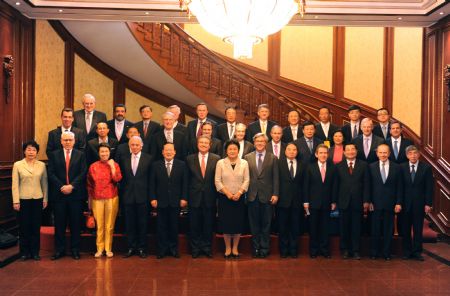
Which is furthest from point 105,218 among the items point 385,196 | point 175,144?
point 385,196

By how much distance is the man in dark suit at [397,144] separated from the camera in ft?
18.4

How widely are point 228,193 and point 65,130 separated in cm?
194

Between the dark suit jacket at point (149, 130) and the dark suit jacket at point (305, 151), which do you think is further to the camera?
the dark suit jacket at point (149, 130)

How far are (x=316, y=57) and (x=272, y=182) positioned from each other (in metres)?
5.73

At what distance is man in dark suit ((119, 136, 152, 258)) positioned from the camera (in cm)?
523

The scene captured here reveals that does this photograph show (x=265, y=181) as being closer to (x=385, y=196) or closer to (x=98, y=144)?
(x=385, y=196)

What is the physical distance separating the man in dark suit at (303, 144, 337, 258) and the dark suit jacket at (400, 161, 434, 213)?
0.77 m

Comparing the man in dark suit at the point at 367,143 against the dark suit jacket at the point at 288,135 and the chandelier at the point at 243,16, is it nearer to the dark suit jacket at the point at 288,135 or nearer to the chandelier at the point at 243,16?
the dark suit jacket at the point at 288,135

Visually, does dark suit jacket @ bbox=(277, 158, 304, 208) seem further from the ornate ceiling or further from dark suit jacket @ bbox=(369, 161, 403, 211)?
the ornate ceiling

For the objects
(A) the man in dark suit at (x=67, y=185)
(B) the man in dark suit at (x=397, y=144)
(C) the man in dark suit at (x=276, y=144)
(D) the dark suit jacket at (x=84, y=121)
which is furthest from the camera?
(D) the dark suit jacket at (x=84, y=121)

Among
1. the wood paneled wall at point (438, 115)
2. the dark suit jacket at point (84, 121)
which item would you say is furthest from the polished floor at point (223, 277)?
the dark suit jacket at point (84, 121)

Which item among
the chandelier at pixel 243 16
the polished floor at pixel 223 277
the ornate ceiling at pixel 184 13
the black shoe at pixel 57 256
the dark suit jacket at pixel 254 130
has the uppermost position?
the ornate ceiling at pixel 184 13

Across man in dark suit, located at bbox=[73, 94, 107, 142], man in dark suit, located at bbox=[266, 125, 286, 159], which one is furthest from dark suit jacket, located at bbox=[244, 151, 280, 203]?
man in dark suit, located at bbox=[73, 94, 107, 142]

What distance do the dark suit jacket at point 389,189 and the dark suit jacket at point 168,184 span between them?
2045 millimetres
